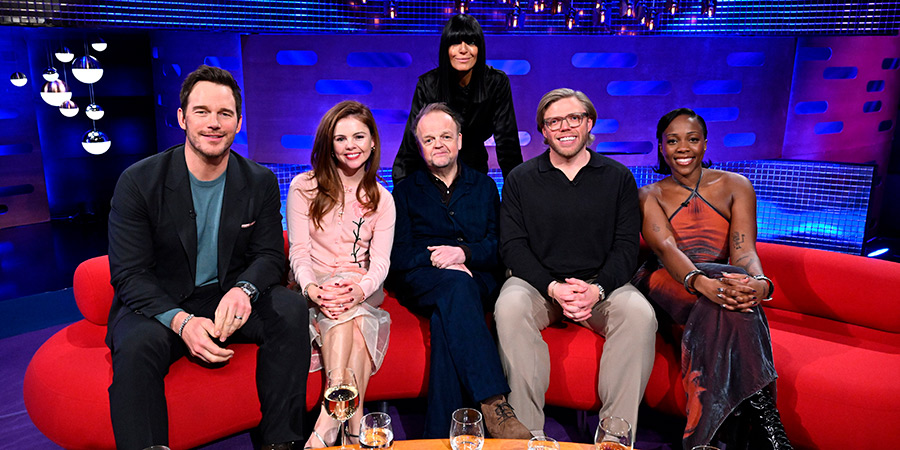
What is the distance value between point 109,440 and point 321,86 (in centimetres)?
272

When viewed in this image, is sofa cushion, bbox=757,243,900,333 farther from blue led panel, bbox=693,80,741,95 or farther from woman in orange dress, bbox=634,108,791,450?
blue led panel, bbox=693,80,741,95

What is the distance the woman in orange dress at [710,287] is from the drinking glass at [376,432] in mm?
1302

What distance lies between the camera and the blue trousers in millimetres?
2236

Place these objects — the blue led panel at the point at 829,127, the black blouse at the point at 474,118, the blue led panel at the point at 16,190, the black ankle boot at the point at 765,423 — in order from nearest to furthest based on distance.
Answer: the black ankle boot at the point at 765,423 < the black blouse at the point at 474,118 < the blue led panel at the point at 829,127 < the blue led panel at the point at 16,190

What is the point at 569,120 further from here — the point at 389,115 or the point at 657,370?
the point at 389,115

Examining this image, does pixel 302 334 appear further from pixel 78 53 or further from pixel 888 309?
pixel 78 53

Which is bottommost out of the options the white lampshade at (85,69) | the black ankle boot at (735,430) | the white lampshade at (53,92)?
the black ankle boot at (735,430)

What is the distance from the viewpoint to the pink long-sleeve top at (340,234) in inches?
103

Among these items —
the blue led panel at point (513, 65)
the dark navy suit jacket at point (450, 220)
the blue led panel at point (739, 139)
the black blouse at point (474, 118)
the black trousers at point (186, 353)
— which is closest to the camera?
the black trousers at point (186, 353)

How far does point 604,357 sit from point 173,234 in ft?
5.56

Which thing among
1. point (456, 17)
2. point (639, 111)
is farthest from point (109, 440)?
point (639, 111)

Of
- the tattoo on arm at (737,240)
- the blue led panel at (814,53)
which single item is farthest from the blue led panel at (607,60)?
the tattoo on arm at (737,240)

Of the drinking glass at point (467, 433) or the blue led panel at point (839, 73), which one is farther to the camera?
the blue led panel at point (839, 73)

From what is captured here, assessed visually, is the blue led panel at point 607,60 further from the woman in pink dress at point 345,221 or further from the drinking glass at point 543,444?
the drinking glass at point 543,444
